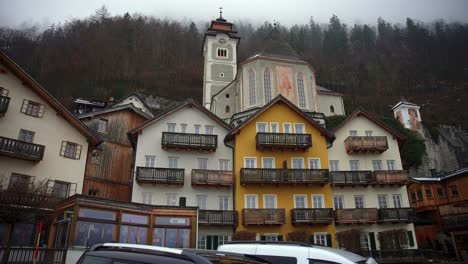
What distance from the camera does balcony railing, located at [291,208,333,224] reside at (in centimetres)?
2517

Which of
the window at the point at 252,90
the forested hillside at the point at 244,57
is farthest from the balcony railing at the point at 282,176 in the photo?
the forested hillside at the point at 244,57

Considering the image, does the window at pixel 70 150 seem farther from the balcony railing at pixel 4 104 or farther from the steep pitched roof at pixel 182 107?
the steep pitched roof at pixel 182 107

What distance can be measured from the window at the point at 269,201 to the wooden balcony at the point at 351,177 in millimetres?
5251

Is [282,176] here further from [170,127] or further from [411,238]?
[411,238]

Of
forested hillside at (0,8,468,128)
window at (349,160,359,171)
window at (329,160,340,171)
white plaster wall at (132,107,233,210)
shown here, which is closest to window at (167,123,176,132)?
white plaster wall at (132,107,233,210)

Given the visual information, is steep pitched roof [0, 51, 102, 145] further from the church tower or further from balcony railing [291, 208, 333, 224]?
the church tower

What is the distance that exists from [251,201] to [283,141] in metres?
5.48

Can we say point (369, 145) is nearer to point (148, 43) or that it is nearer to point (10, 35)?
point (148, 43)

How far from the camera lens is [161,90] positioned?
78.8 meters

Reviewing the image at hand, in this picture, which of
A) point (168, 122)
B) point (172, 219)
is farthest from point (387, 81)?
point (172, 219)

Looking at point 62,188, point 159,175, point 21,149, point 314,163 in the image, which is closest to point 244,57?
point 314,163

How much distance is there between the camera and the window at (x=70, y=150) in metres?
25.2

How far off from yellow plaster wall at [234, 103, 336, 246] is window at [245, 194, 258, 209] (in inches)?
9.6

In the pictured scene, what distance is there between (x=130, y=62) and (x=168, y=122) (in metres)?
59.6
